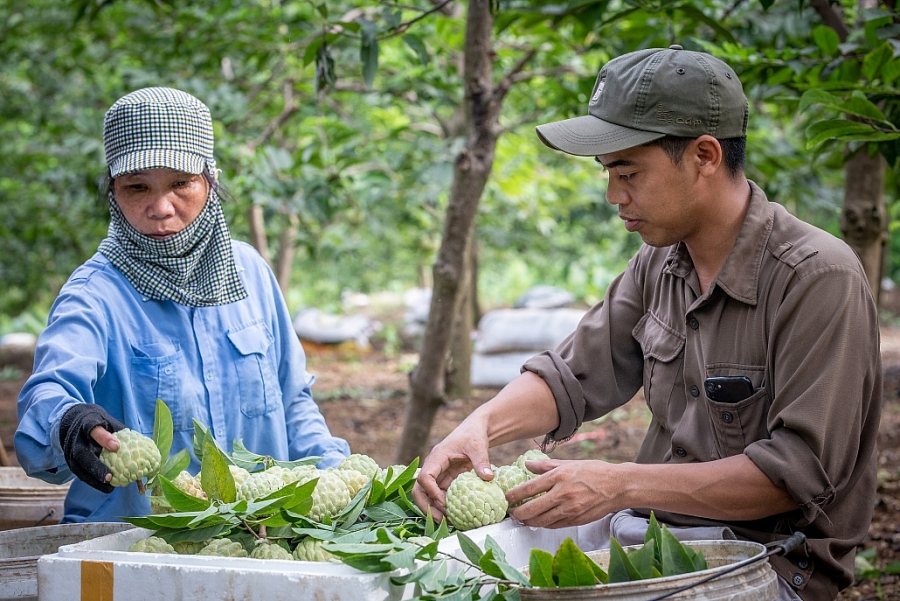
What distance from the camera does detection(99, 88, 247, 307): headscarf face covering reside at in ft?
7.97

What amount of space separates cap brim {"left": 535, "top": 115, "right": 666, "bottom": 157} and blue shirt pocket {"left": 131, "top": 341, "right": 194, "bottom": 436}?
3.97 feet

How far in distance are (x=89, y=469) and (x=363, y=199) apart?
4701 mm

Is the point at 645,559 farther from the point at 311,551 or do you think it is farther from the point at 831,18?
the point at 831,18

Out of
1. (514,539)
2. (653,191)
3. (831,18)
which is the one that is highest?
(831,18)

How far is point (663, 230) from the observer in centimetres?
199

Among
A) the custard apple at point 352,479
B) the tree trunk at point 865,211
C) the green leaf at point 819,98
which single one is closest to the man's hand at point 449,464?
the custard apple at point 352,479

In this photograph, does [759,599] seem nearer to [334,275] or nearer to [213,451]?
[213,451]

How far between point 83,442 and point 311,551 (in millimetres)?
603

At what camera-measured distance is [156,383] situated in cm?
246

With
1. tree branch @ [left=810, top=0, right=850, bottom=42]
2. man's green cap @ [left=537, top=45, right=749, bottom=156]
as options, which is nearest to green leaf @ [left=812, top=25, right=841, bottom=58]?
tree branch @ [left=810, top=0, right=850, bottom=42]

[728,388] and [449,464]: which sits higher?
[728,388]

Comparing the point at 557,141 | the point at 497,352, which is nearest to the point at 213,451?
the point at 557,141

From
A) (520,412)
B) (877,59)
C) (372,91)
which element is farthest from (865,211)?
(372,91)

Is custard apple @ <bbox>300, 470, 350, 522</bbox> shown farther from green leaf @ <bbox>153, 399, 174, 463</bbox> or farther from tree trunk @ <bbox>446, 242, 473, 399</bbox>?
tree trunk @ <bbox>446, 242, 473, 399</bbox>
